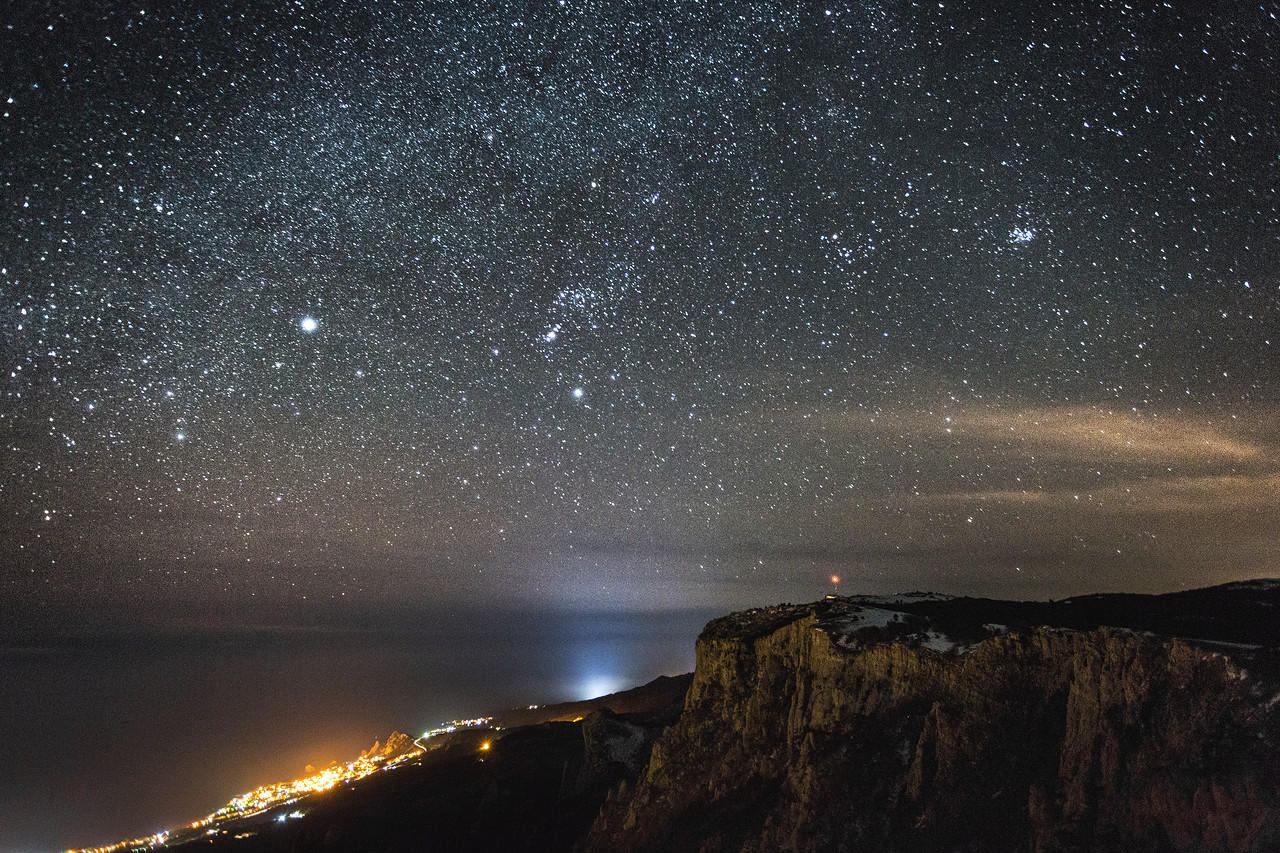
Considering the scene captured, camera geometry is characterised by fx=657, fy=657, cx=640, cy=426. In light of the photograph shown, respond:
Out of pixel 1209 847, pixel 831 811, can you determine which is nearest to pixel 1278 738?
pixel 1209 847

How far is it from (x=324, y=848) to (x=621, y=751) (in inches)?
848

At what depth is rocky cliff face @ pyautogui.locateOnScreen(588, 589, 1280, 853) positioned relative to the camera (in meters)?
17.9

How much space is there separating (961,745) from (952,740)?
319 millimetres

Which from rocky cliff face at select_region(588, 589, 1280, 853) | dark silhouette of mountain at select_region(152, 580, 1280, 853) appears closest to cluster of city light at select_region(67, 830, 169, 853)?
dark silhouette of mountain at select_region(152, 580, 1280, 853)

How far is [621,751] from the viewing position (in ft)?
140

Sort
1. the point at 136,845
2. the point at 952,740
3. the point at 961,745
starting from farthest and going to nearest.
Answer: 1. the point at 136,845
2. the point at 952,740
3. the point at 961,745

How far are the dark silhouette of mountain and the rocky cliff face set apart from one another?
0.06m

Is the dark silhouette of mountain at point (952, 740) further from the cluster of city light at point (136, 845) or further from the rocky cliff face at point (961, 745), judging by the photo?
the cluster of city light at point (136, 845)

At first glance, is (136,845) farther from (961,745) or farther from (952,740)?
(961,745)

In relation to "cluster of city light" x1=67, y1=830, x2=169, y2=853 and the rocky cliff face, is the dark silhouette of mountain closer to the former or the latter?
the rocky cliff face

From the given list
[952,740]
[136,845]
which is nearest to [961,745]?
[952,740]

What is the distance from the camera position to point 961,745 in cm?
2322

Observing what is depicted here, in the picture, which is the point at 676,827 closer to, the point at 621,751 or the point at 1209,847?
the point at 621,751

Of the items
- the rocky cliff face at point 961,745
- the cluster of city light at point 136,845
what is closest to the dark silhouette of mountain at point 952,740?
the rocky cliff face at point 961,745
